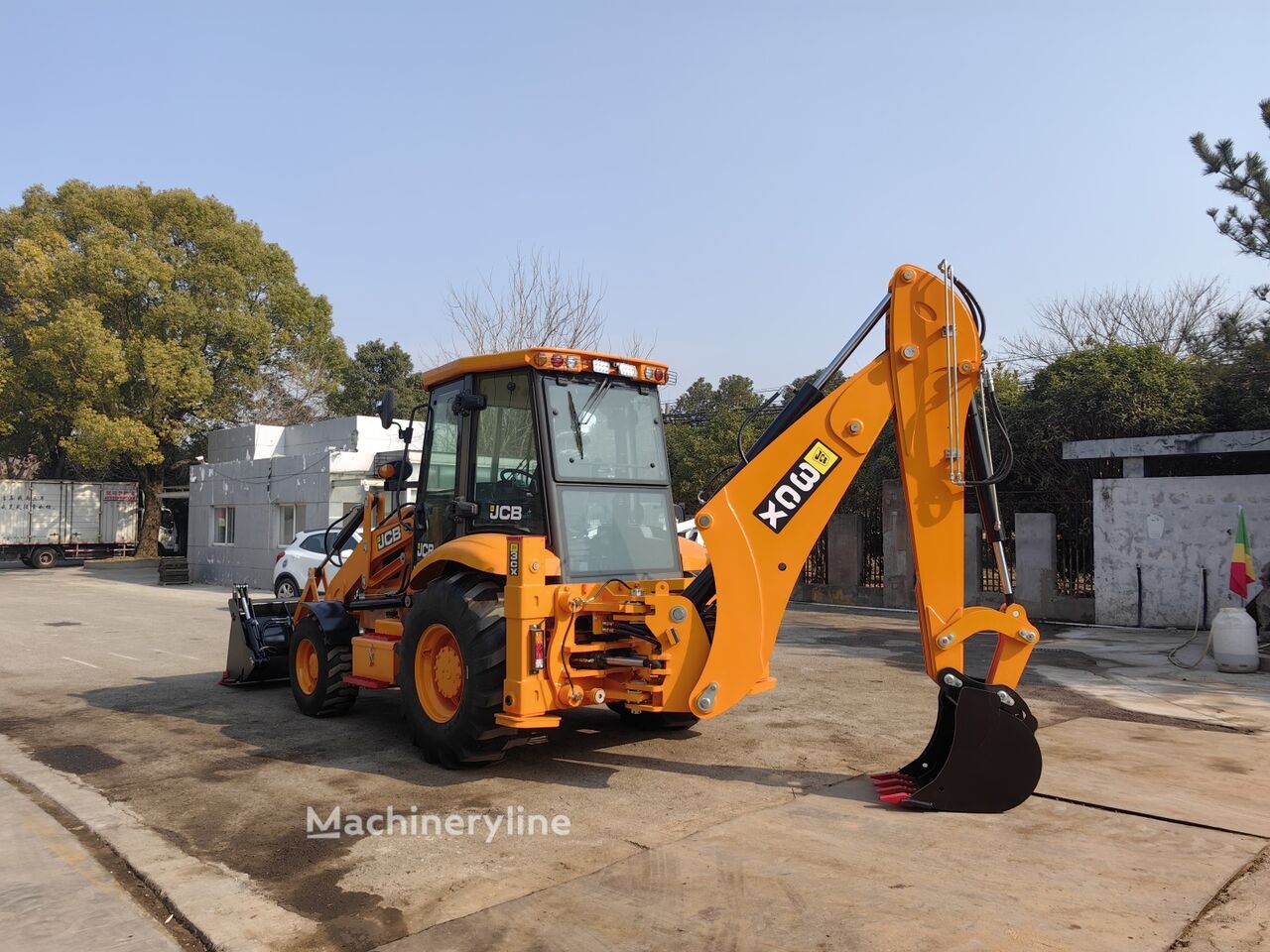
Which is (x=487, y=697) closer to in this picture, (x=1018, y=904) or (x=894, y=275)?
(x=1018, y=904)

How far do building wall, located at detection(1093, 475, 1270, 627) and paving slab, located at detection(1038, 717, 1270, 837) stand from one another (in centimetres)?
696

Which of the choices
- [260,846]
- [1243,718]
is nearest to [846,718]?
[1243,718]

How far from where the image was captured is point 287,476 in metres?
23.9

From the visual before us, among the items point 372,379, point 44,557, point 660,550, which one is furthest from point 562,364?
point 372,379

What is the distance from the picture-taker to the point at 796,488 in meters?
5.66

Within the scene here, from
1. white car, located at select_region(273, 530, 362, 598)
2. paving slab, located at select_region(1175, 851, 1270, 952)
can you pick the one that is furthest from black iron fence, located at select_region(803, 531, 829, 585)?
paving slab, located at select_region(1175, 851, 1270, 952)

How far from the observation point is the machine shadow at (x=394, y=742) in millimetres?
6066

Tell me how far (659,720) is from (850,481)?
8.73 ft

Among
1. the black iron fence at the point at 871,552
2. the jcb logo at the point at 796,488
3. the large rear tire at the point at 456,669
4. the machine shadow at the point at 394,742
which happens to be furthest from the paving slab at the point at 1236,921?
the black iron fence at the point at 871,552

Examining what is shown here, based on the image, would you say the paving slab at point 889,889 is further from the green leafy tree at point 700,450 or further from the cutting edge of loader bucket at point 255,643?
the green leafy tree at point 700,450

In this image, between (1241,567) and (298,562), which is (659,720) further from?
(298,562)

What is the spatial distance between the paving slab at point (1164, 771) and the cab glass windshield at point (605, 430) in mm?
3268

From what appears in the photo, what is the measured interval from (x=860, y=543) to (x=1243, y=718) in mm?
10720

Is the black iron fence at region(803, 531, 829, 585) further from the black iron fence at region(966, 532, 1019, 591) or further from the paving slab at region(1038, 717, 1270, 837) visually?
the paving slab at region(1038, 717, 1270, 837)
